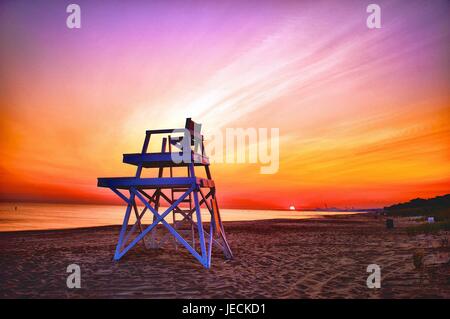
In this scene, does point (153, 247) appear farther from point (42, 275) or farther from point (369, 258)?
point (369, 258)

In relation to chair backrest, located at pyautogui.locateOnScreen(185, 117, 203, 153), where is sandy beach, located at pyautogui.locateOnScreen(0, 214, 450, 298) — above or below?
below

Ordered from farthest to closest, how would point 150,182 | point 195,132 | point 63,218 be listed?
point 63,218
point 195,132
point 150,182

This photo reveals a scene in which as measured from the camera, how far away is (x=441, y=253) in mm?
10844

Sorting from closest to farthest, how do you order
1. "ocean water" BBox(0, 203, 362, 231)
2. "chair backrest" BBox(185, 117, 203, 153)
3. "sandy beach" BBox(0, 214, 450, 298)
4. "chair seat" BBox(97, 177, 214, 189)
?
"sandy beach" BBox(0, 214, 450, 298) < "chair seat" BBox(97, 177, 214, 189) < "chair backrest" BBox(185, 117, 203, 153) < "ocean water" BBox(0, 203, 362, 231)

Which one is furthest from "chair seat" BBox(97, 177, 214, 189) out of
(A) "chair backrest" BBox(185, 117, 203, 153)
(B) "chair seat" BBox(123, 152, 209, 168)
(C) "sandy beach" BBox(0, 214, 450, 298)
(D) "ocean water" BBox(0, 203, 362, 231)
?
(D) "ocean water" BBox(0, 203, 362, 231)

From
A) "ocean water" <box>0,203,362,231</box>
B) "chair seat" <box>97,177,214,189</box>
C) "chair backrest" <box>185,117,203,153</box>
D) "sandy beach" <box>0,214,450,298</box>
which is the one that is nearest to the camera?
"sandy beach" <box>0,214,450,298</box>

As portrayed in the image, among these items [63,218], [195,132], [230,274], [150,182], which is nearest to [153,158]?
[150,182]

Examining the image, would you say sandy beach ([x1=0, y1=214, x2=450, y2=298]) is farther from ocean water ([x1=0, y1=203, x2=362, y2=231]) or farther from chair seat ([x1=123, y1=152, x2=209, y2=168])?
ocean water ([x1=0, y1=203, x2=362, y2=231])

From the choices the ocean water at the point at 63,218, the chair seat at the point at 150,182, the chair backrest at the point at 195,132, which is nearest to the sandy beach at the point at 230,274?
the chair seat at the point at 150,182

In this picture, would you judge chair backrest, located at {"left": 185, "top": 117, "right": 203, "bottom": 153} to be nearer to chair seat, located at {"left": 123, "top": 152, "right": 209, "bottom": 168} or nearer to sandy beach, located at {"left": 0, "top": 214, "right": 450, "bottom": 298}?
chair seat, located at {"left": 123, "top": 152, "right": 209, "bottom": 168}

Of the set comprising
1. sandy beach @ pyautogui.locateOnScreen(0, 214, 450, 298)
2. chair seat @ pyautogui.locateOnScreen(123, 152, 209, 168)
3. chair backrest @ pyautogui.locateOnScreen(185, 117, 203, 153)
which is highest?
chair backrest @ pyautogui.locateOnScreen(185, 117, 203, 153)

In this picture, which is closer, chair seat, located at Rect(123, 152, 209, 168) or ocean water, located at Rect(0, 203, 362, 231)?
chair seat, located at Rect(123, 152, 209, 168)

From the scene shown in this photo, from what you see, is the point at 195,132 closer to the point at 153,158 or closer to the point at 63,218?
the point at 153,158
